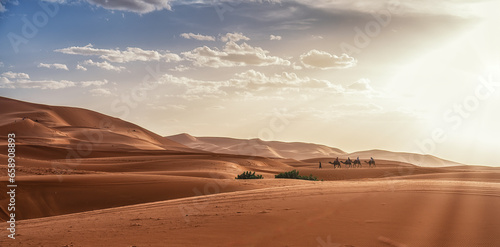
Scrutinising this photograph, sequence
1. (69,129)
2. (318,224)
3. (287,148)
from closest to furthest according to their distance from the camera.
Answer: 1. (318,224)
2. (69,129)
3. (287,148)

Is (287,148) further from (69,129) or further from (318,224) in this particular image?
(318,224)

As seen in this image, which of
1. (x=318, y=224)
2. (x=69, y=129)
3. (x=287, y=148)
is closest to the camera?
(x=318, y=224)

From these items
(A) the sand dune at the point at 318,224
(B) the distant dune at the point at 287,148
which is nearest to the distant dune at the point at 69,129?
(A) the sand dune at the point at 318,224

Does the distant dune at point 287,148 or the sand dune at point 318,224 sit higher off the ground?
the distant dune at point 287,148

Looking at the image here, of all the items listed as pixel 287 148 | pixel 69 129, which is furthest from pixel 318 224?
pixel 287 148

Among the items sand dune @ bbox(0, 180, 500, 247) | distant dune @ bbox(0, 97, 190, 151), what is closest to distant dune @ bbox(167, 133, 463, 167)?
distant dune @ bbox(0, 97, 190, 151)

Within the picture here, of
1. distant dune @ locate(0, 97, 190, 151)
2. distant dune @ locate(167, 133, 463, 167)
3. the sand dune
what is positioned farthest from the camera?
distant dune @ locate(167, 133, 463, 167)

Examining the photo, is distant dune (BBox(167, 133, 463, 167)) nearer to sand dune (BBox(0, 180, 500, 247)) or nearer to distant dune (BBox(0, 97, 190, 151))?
distant dune (BBox(0, 97, 190, 151))

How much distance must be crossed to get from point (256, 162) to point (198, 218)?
36237 millimetres

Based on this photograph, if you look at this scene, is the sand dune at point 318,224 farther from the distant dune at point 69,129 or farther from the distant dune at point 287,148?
the distant dune at point 287,148

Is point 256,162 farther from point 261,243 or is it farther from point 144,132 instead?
point 144,132

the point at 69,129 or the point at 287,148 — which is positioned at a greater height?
the point at 69,129

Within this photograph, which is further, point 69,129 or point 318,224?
point 69,129

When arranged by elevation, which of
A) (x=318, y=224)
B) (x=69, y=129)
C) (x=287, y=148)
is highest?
(x=69, y=129)
